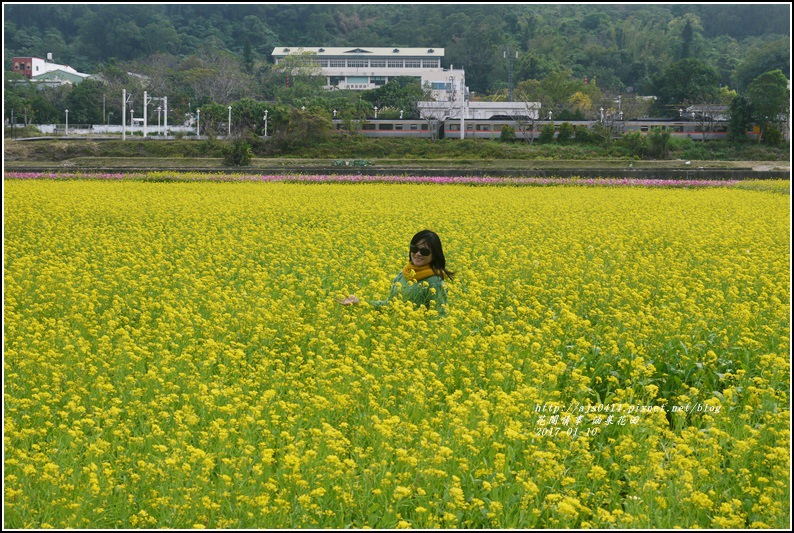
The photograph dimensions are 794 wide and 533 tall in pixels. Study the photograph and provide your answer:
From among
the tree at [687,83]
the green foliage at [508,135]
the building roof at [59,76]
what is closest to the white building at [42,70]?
the building roof at [59,76]

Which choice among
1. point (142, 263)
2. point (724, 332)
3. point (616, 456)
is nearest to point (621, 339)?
point (724, 332)

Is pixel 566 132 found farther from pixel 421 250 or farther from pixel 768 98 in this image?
pixel 421 250

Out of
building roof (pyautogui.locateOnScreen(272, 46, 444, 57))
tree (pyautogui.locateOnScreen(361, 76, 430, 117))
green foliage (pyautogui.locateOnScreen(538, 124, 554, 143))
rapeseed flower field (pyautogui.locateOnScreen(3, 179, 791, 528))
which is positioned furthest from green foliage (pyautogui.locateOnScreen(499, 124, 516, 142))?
building roof (pyautogui.locateOnScreen(272, 46, 444, 57))

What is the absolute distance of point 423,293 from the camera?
6270 millimetres

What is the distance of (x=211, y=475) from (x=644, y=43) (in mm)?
100900

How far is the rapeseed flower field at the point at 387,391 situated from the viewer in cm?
351

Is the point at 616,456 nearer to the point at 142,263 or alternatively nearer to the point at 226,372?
the point at 226,372

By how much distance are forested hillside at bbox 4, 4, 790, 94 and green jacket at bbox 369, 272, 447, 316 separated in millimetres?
72271

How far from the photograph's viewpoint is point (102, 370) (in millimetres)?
5082

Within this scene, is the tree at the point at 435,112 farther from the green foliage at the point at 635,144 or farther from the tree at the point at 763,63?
the tree at the point at 763,63

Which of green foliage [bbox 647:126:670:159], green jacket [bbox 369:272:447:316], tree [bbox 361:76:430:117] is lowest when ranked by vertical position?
green jacket [bbox 369:272:447:316]

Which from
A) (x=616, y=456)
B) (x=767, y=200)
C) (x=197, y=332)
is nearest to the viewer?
(x=616, y=456)

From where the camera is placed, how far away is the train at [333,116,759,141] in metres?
46.6

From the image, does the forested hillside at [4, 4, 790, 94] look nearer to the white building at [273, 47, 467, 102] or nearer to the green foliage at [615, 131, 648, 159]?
the white building at [273, 47, 467, 102]
